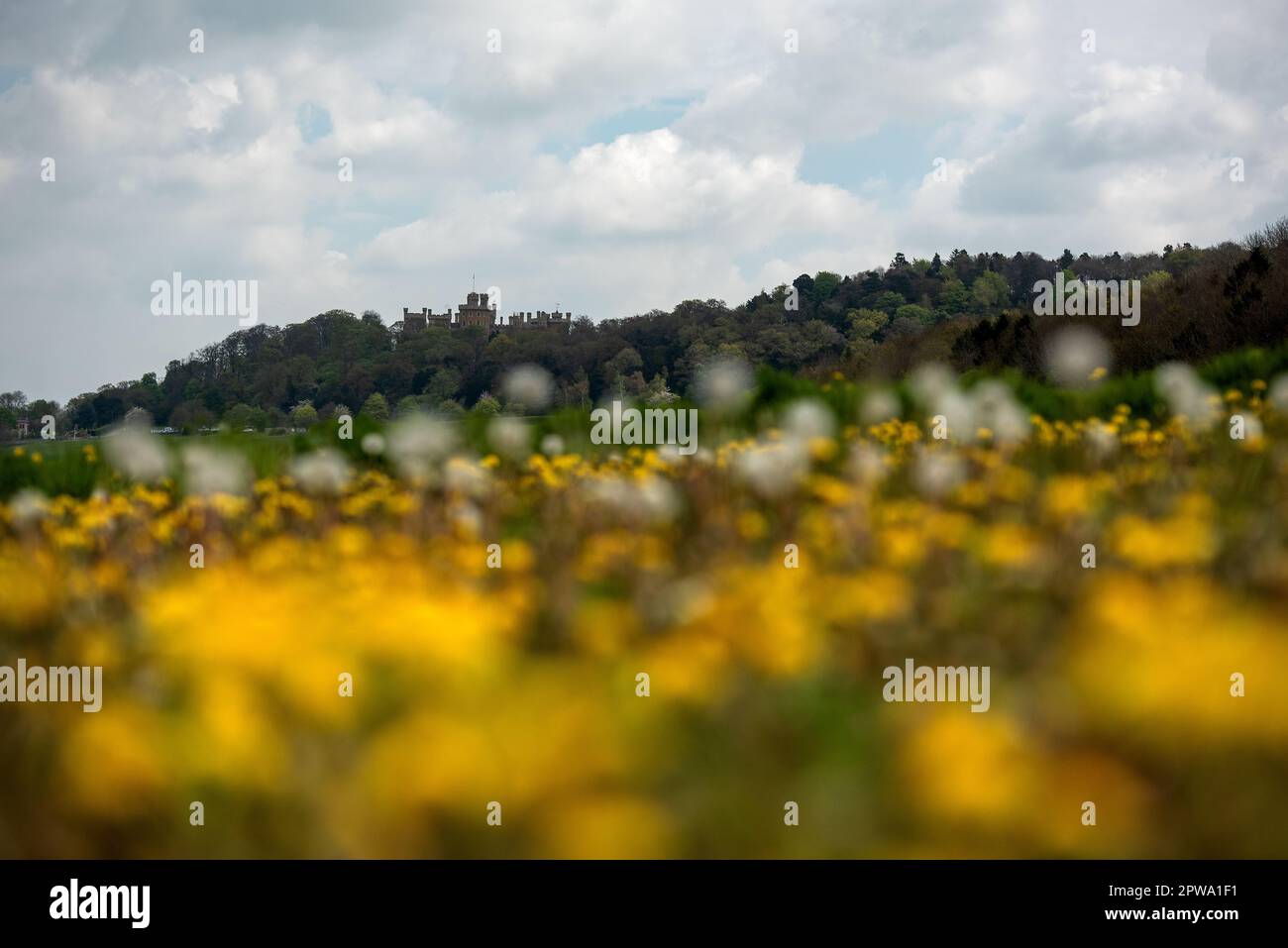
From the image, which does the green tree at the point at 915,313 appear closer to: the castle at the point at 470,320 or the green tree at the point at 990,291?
the green tree at the point at 990,291

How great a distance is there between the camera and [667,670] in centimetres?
224

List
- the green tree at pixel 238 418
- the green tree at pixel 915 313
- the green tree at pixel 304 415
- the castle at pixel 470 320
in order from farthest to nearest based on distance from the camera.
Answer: the green tree at pixel 915 313 < the castle at pixel 470 320 < the green tree at pixel 304 415 < the green tree at pixel 238 418

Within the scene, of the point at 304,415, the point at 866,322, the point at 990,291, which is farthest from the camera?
the point at 990,291

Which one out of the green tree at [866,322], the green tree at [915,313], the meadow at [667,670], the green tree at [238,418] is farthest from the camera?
the green tree at [915,313]

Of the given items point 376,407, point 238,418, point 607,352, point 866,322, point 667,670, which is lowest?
point 667,670

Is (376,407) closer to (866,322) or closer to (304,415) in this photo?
(304,415)

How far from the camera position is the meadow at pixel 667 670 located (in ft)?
5.95

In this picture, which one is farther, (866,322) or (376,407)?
(866,322)

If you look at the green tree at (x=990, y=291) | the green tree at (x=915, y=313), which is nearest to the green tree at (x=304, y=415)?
the green tree at (x=915, y=313)

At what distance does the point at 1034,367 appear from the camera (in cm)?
1277

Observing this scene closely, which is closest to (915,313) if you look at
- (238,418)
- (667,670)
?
(238,418)

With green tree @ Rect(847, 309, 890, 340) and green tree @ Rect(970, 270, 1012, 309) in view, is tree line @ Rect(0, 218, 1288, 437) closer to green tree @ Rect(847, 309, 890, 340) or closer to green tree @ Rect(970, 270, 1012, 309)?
green tree @ Rect(847, 309, 890, 340)
